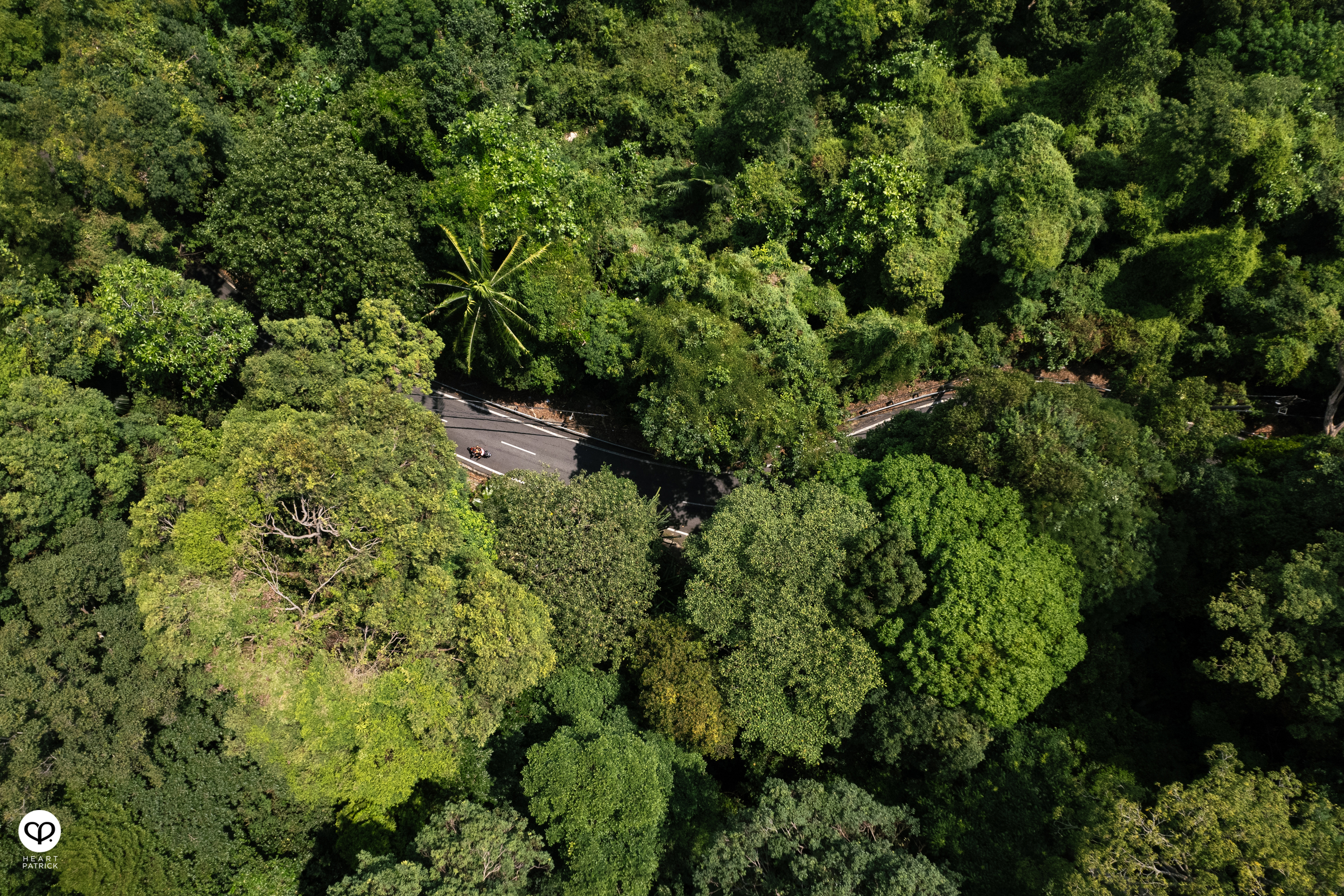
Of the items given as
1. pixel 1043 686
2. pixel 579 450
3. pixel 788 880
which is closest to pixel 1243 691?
pixel 1043 686

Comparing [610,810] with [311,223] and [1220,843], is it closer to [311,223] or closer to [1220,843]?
[1220,843]

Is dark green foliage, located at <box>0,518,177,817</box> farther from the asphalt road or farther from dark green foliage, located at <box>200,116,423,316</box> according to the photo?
the asphalt road

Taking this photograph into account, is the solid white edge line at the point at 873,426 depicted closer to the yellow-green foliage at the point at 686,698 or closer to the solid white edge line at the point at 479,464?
the yellow-green foliage at the point at 686,698

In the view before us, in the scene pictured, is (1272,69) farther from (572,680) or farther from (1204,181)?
(572,680)

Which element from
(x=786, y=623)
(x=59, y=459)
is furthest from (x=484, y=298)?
(x=786, y=623)

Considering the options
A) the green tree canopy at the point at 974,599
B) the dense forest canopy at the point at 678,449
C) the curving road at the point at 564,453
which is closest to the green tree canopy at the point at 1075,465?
the dense forest canopy at the point at 678,449

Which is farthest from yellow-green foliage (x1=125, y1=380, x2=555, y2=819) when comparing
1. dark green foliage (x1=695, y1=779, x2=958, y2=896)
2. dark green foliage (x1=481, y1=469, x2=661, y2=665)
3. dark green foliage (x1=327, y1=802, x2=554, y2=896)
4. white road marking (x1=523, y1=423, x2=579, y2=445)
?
white road marking (x1=523, y1=423, x2=579, y2=445)
